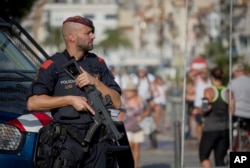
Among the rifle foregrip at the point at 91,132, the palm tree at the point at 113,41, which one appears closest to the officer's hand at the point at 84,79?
the rifle foregrip at the point at 91,132

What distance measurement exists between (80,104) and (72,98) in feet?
0.26

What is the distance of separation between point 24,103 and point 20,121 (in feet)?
1.78

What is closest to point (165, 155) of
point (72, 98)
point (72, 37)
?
point (72, 37)

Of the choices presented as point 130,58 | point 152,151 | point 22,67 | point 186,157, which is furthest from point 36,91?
point 130,58

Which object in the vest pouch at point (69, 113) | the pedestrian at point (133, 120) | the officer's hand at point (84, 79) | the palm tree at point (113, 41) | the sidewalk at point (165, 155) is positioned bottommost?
the sidewalk at point (165, 155)

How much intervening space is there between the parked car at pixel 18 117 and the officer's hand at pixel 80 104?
561 millimetres

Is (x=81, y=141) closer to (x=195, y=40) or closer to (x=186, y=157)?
(x=186, y=157)

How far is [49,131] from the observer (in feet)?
28.0

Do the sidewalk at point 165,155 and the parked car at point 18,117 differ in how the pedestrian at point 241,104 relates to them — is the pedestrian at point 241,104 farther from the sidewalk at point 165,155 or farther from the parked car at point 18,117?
the parked car at point 18,117

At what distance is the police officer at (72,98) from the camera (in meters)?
8.45

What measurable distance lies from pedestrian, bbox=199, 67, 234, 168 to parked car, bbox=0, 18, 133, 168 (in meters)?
5.58

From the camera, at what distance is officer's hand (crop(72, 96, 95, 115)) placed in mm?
8367

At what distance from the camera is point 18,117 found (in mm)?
8898

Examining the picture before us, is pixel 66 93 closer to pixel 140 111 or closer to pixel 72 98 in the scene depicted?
pixel 72 98
